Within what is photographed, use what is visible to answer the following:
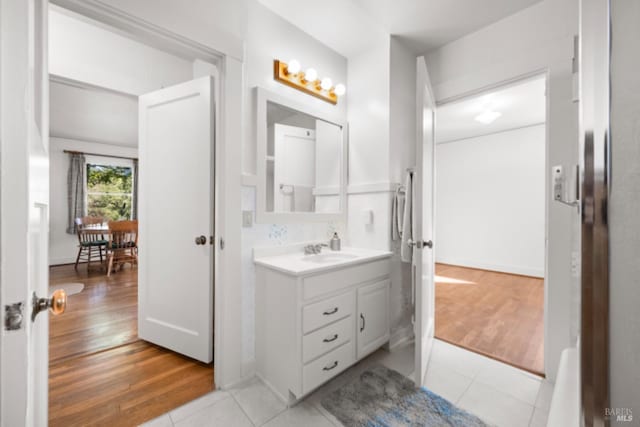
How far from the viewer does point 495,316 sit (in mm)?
2723

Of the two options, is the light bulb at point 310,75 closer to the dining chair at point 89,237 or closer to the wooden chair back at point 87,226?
the dining chair at point 89,237

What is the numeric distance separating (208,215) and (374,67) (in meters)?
1.83

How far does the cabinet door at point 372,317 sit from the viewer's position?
1.83m

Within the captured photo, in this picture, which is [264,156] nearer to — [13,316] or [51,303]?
[51,303]

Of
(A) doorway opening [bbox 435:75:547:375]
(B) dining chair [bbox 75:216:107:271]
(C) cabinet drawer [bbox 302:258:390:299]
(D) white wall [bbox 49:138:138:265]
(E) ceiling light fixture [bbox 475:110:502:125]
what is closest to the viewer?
(C) cabinet drawer [bbox 302:258:390:299]

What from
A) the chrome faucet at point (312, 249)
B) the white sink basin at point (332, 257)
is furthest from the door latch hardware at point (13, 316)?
the chrome faucet at point (312, 249)

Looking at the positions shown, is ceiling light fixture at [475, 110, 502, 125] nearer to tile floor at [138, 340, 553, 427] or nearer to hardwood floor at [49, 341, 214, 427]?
tile floor at [138, 340, 553, 427]

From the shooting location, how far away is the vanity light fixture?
76.2 inches

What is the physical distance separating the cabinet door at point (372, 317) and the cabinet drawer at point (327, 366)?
0.38 feet

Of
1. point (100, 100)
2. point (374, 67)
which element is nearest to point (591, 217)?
point (374, 67)

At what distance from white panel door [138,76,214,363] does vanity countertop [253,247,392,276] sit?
45cm

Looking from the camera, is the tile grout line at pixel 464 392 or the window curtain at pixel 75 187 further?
the window curtain at pixel 75 187

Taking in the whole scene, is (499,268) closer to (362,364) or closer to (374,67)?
(362,364)

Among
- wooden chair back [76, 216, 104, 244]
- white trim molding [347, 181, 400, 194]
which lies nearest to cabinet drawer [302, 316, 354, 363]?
white trim molding [347, 181, 400, 194]
